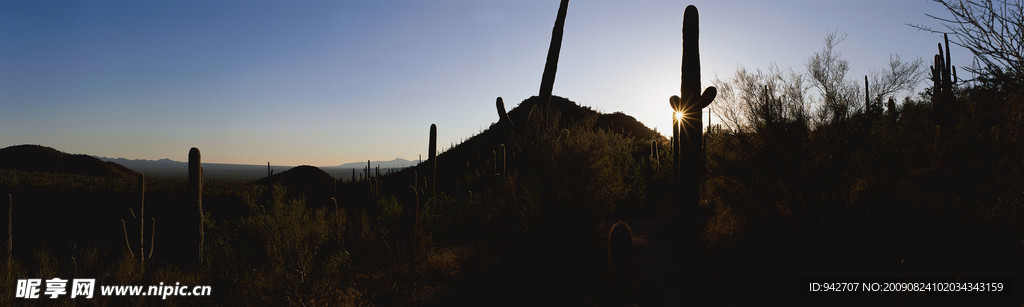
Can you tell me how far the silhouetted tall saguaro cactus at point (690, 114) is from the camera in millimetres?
7918

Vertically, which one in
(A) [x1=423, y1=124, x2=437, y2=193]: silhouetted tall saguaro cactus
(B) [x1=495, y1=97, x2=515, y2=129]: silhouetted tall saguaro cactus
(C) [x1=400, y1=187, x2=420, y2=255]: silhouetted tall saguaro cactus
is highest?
(B) [x1=495, y1=97, x2=515, y2=129]: silhouetted tall saguaro cactus

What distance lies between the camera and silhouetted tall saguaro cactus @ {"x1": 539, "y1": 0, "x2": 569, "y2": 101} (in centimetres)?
1447

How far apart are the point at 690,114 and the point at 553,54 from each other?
6977 millimetres

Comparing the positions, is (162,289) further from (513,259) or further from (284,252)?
(513,259)

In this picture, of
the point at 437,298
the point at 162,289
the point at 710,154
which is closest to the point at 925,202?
the point at 710,154

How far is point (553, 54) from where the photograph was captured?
14703mm

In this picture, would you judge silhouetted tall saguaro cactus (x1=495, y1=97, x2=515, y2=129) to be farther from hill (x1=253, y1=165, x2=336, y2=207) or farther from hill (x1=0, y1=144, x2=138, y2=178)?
hill (x1=0, y1=144, x2=138, y2=178)

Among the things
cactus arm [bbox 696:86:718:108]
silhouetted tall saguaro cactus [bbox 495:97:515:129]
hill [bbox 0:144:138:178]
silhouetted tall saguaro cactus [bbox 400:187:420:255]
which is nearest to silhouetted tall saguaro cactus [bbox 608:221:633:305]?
cactus arm [bbox 696:86:718:108]

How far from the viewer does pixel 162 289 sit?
24.9 feet

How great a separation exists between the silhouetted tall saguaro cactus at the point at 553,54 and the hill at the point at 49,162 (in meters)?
47.5

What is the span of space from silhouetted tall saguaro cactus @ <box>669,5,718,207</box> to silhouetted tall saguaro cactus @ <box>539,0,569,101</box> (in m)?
5.80

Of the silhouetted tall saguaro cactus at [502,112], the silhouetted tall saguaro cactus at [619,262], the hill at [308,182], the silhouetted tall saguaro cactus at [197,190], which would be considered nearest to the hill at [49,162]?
the hill at [308,182]

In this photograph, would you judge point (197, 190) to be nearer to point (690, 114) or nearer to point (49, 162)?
point (690, 114)

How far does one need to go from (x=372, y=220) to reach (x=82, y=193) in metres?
19.9
